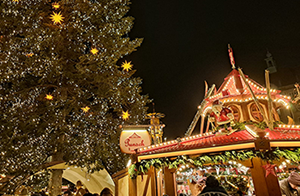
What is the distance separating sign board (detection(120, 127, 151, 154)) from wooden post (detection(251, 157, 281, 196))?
3.98 metres

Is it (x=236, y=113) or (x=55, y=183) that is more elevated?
(x=236, y=113)

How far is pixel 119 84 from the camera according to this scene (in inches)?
449

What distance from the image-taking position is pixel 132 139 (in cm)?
777

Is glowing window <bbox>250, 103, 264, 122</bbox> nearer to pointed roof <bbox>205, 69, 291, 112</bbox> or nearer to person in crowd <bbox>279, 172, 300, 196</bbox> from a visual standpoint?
pointed roof <bbox>205, 69, 291, 112</bbox>

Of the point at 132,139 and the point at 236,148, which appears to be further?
the point at 132,139

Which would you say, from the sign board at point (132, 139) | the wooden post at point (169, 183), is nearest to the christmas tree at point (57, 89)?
the sign board at point (132, 139)

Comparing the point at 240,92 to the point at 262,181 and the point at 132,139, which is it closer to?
the point at 262,181

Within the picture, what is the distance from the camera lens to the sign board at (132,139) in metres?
7.54

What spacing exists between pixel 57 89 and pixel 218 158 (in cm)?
832

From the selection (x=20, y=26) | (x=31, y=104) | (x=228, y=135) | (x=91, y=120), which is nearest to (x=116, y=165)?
(x=91, y=120)

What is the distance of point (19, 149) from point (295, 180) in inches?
398

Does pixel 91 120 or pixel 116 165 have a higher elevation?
pixel 91 120

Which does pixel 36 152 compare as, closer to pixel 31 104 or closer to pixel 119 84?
pixel 31 104

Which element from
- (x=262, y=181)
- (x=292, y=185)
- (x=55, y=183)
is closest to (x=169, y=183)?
(x=262, y=181)
